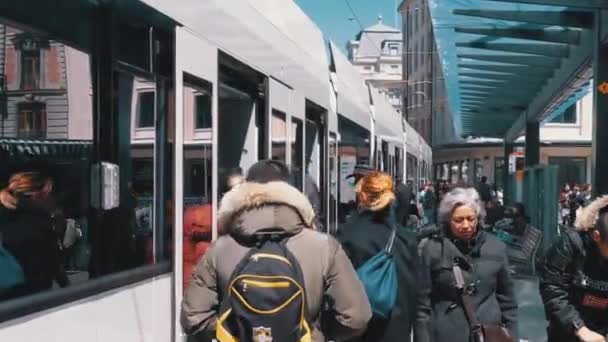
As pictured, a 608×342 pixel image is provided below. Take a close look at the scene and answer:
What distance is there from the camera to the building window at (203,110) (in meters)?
4.71

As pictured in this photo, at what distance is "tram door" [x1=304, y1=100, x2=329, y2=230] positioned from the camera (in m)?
8.33

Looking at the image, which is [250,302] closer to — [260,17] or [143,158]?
[143,158]

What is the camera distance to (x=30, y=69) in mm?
3113

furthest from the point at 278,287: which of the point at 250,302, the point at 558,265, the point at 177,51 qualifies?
the point at 558,265

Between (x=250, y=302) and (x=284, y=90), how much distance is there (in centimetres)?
387

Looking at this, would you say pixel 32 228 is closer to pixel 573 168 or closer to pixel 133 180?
pixel 133 180

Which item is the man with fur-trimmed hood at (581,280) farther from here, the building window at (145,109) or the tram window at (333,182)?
the tram window at (333,182)

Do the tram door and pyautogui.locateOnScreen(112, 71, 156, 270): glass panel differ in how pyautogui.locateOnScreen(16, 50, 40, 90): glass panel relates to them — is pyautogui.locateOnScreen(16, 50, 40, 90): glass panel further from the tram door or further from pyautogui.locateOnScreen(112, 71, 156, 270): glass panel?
the tram door

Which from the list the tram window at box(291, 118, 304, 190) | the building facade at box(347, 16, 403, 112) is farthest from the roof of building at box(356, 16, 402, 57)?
the tram window at box(291, 118, 304, 190)

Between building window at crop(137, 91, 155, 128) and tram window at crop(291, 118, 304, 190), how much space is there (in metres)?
3.13

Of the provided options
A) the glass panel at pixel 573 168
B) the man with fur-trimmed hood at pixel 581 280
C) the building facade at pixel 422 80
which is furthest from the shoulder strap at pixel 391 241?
the building facade at pixel 422 80

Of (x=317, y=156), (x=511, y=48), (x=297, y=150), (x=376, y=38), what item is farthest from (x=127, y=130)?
(x=376, y=38)

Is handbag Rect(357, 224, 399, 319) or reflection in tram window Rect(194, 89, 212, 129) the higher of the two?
reflection in tram window Rect(194, 89, 212, 129)

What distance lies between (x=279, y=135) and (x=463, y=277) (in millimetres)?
2303
